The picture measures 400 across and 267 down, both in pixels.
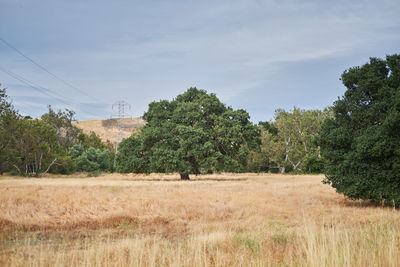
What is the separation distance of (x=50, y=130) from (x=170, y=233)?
191ft

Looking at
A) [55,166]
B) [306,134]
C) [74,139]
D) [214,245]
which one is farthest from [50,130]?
[214,245]

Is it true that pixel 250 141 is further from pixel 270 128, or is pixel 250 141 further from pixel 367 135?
pixel 270 128

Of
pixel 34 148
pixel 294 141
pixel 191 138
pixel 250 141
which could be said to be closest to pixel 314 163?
pixel 294 141

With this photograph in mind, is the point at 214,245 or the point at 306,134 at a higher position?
the point at 306,134

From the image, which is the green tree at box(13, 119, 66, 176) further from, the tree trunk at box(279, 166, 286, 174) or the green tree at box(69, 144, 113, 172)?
the tree trunk at box(279, 166, 286, 174)

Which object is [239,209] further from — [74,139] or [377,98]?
[74,139]

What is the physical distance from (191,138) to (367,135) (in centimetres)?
2278

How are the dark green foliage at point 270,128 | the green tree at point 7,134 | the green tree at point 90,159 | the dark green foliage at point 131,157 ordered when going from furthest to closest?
1. the green tree at point 90,159
2. the dark green foliage at point 270,128
3. the green tree at point 7,134
4. the dark green foliage at point 131,157

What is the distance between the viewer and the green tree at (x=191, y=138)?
3756 centimetres

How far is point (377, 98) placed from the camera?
56.3 feet

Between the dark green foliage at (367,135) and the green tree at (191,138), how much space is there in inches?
790

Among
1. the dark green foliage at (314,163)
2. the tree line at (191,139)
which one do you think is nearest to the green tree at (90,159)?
the tree line at (191,139)

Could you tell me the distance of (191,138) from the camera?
37.0 meters

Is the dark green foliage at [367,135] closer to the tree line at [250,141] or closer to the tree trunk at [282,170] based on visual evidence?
the tree line at [250,141]
